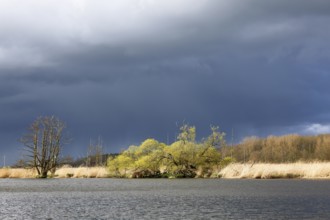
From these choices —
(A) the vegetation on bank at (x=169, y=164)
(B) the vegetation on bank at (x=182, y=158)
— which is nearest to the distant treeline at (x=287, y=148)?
(A) the vegetation on bank at (x=169, y=164)

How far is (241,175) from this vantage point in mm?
57312

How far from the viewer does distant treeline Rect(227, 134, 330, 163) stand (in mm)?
95562

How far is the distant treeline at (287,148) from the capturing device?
95.6 meters

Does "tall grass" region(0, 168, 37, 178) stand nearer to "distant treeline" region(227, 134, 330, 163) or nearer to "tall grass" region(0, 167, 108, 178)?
"tall grass" region(0, 167, 108, 178)

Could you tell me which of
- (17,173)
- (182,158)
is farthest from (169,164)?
(17,173)

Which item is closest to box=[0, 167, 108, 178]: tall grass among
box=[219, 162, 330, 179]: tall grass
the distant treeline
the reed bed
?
the reed bed

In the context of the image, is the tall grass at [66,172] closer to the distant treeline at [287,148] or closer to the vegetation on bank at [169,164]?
the vegetation on bank at [169,164]

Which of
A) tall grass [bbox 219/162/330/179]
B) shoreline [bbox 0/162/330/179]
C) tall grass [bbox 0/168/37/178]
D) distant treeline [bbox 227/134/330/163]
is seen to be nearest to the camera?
shoreline [bbox 0/162/330/179]

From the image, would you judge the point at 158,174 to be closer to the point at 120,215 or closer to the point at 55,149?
the point at 55,149

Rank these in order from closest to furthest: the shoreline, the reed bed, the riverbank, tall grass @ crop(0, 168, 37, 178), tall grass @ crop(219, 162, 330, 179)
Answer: the shoreline, tall grass @ crop(219, 162, 330, 179), the reed bed, the riverbank, tall grass @ crop(0, 168, 37, 178)

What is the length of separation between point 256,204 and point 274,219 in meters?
5.89

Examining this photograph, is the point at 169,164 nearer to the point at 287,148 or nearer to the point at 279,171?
the point at 279,171

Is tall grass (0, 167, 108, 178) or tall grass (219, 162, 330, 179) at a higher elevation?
tall grass (0, 167, 108, 178)

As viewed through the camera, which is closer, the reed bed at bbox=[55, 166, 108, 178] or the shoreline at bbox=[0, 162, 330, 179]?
the shoreline at bbox=[0, 162, 330, 179]
